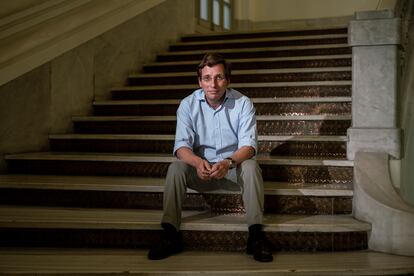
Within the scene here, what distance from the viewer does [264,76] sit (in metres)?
4.59

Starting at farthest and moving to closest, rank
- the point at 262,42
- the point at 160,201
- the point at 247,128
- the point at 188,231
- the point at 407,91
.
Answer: the point at 262,42 → the point at 407,91 → the point at 160,201 → the point at 247,128 → the point at 188,231

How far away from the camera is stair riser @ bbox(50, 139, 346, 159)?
3393mm

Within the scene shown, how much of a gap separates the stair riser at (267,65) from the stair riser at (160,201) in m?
2.17

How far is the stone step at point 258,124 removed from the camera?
3.64 meters


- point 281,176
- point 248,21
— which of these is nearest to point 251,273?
point 281,176

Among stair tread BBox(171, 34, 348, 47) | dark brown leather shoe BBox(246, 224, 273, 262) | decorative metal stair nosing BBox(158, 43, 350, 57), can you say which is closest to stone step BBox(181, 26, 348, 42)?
stair tread BBox(171, 34, 348, 47)

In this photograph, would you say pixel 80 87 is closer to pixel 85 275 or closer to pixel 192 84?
pixel 192 84

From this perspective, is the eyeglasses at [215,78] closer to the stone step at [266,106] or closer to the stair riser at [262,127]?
the stair riser at [262,127]

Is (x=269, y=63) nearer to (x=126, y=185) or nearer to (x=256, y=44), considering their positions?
(x=256, y=44)

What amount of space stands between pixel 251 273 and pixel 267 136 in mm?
1482

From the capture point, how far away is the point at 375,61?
2.96m

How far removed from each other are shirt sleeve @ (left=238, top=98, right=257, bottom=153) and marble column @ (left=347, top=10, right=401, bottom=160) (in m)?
0.74

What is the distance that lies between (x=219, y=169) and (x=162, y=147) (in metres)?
1.22

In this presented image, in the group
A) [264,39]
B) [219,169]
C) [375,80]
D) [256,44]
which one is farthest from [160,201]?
[264,39]
